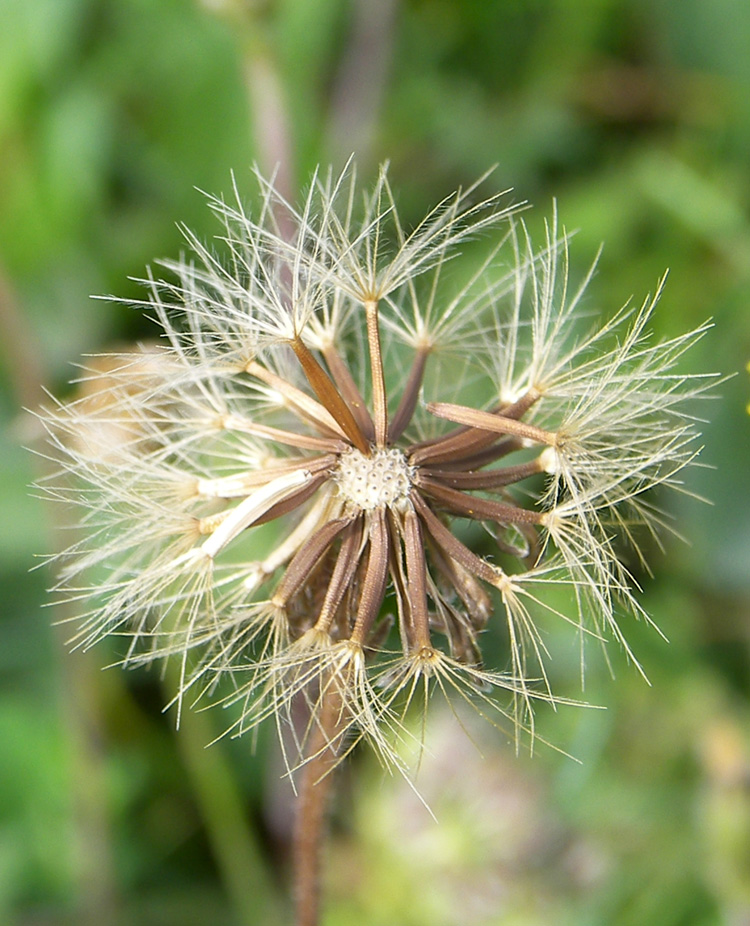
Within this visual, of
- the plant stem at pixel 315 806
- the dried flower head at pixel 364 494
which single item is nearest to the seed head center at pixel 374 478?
the dried flower head at pixel 364 494

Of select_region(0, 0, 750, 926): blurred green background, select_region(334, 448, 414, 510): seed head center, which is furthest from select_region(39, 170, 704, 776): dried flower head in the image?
select_region(0, 0, 750, 926): blurred green background

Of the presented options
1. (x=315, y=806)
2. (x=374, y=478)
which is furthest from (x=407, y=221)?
(x=315, y=806)

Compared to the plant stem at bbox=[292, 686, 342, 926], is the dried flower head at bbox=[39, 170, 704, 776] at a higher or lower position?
higher

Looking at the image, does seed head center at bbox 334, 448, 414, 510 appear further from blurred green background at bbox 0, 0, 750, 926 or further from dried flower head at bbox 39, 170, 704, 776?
blurred green background at bbox 0, 0, 750, 926

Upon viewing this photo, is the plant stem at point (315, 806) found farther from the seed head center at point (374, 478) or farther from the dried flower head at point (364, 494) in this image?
the seed head center at point (374, 478)

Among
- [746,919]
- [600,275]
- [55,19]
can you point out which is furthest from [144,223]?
[746,919]

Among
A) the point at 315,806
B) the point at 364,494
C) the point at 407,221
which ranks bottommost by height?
the point at 315,806

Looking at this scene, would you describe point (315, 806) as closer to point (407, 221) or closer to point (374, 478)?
point (374, 478)
